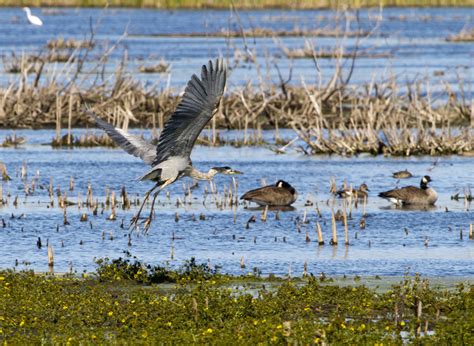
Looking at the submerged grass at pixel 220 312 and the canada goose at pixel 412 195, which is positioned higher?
the canada goose at pixel 412 195

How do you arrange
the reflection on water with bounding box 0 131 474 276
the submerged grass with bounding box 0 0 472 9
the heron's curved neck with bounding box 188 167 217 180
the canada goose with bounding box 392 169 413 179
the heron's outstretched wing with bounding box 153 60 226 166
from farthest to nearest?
1. the submerged grass with bounding box 0 0 472 9
2. the canada goose with bounding box 392 169 413 179
3. the reflection on water with bounding box 0 131 474 276
4. the heron's curved neck with bounding box 188 167 217 180
5. the heron's outstretched wing with bounding box 153 60 226 166

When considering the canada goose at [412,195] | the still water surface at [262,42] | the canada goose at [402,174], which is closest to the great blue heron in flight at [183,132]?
the canada goose at [412,195]

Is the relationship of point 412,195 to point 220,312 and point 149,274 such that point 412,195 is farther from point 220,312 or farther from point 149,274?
point 220,312

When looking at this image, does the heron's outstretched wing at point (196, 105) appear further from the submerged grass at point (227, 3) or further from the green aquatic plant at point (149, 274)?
the submerged grass at point (227, 3)

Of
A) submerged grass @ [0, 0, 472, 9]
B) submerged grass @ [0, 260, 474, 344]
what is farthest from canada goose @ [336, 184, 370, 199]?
submerged grass @ [0, 0, 472, 9]

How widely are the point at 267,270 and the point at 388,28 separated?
58.2 metres

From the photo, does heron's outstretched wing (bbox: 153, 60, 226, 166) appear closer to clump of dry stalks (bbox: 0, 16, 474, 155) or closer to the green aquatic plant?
the green aquatic plant

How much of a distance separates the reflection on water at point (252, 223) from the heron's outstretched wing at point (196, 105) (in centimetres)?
188

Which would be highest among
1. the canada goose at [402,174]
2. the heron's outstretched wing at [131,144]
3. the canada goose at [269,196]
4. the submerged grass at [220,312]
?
the heron's outstretched wing at [131,144]

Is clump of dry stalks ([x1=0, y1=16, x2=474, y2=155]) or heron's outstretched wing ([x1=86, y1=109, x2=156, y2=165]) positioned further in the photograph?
clump of dry stalks ([x1=0, y1=16, x2=474, y2=155])

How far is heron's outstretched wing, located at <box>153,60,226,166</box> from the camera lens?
10.8 meters

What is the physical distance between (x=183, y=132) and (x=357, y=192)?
7.16m

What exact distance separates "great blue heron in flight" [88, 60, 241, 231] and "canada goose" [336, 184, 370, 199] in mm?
5091

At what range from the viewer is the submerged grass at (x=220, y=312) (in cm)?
894
